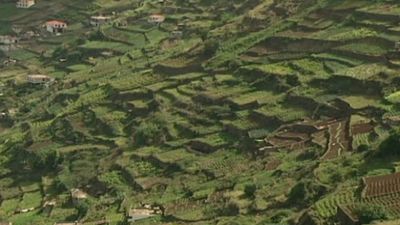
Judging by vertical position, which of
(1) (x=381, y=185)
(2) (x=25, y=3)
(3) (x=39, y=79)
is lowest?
(2) (x=25, y=3)

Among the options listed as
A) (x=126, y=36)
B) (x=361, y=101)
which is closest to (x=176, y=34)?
(x=126, y=36)

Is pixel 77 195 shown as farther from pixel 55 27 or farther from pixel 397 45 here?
pixel 55 27

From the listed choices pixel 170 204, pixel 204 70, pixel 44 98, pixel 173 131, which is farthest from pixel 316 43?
pixel 44 98

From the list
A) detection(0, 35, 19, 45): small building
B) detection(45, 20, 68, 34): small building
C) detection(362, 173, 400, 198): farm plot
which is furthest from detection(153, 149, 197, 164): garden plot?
detection(0, 35, 19, 45): small building

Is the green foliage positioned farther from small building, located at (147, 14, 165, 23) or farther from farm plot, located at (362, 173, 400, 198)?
small building, located at (147, 14, 165, 23)

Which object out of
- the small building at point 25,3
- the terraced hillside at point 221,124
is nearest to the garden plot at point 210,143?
the terraced hillside at point 221,124

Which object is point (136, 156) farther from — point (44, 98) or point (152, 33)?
point (152, 33)
